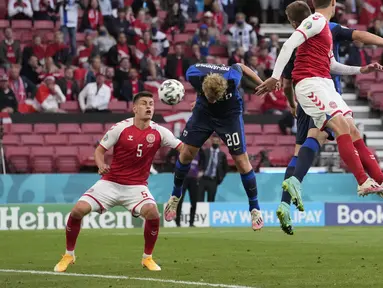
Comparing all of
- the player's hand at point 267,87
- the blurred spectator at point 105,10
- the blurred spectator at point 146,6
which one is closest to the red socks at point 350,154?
the player's hand at point 267,87

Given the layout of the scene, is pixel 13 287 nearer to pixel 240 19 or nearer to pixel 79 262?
pixel 79 262

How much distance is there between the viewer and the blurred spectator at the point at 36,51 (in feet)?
93.7

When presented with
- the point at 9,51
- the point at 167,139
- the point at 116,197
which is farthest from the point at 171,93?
the point at 9,51

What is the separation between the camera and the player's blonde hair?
1413 cm

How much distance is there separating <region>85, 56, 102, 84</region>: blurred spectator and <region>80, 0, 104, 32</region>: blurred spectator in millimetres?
1668

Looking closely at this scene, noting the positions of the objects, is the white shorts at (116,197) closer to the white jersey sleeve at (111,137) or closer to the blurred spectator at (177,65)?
the white jersey sleeve at (111,137)

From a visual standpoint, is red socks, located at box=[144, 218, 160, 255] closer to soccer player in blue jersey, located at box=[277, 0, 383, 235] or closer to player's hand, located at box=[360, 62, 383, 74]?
soccer player in blue jersey, located at box=[277, 0, 383, 235]

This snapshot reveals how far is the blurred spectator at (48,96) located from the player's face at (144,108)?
14052 mm

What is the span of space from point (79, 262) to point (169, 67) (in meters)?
15.4

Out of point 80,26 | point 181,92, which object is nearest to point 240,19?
point 80,26

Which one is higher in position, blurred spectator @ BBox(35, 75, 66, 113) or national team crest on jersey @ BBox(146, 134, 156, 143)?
national team crest on jersey @ BBox(146, 134, 156, 143)

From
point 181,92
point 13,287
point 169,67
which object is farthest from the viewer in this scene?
point 169,67

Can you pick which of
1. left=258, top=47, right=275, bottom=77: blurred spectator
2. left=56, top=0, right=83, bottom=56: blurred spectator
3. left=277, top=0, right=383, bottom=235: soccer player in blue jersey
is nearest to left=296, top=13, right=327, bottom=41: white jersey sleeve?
left=277, top=0, right=383, bottom=235: soccer player in blue jersey

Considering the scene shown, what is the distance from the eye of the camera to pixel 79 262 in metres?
14.3
